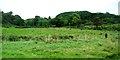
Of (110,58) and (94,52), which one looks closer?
(110,58)

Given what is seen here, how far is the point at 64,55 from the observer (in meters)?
22.9

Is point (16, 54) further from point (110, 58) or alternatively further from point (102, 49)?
point (102, 49)

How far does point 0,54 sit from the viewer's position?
873 inches

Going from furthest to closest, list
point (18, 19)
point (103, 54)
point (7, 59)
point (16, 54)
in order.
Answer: point (18, 19) < point (103, 54) < point (16, 54) < point (7, 59)

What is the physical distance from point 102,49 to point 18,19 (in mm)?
68420

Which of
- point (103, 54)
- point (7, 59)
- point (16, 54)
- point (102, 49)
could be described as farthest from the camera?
point (102, 49)

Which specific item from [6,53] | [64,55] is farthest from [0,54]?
[64,55]

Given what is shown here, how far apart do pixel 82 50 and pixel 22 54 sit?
6215mm

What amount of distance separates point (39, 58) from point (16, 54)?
2.23 m

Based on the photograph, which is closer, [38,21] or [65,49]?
[65,49]

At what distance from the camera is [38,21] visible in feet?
310

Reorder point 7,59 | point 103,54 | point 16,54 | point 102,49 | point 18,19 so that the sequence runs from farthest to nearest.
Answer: point 18,19, point 102,49, point 103,54, point 16,54, point 7,59

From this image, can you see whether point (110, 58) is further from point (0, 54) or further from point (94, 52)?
point (0, 54)

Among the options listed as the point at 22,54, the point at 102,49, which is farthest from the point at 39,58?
the point at 102,49
